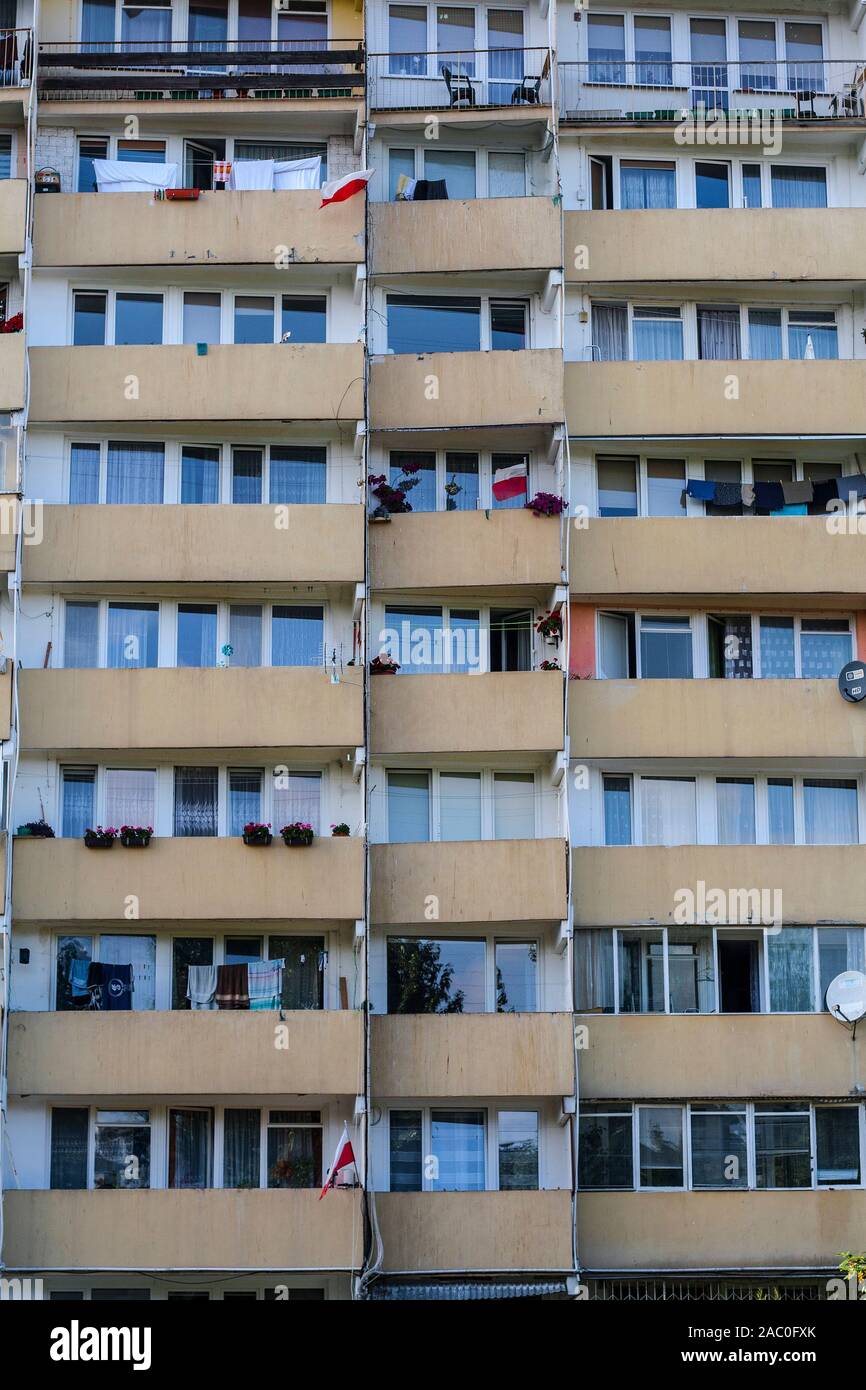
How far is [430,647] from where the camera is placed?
34844 millimetres

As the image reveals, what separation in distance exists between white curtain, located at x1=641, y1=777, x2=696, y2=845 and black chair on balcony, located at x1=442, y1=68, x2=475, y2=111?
1202cm

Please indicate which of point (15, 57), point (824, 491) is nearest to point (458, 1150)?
point (824, 491)

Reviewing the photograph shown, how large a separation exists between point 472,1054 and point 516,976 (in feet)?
6.05

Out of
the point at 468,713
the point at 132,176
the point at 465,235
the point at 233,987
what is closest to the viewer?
the point at 233,987

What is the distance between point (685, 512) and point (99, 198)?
36.1 ft

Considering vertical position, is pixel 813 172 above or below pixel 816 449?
above

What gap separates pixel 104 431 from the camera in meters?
35.2

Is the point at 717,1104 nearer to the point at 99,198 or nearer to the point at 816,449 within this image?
the point at 816,449

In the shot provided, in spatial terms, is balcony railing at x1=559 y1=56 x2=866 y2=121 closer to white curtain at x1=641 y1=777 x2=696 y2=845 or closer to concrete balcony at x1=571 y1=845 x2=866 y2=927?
white curtain at x1=641 y1=777 x2=696 y2=845

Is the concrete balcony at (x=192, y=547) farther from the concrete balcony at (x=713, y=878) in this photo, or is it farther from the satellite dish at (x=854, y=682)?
the satellite dish at (x=854, y=682)

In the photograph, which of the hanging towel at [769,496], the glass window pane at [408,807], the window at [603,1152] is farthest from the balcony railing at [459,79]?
the window at [603,1152]

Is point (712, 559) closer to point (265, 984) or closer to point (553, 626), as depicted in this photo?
point (553, 626)

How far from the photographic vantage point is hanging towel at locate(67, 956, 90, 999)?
33188 millimetres
